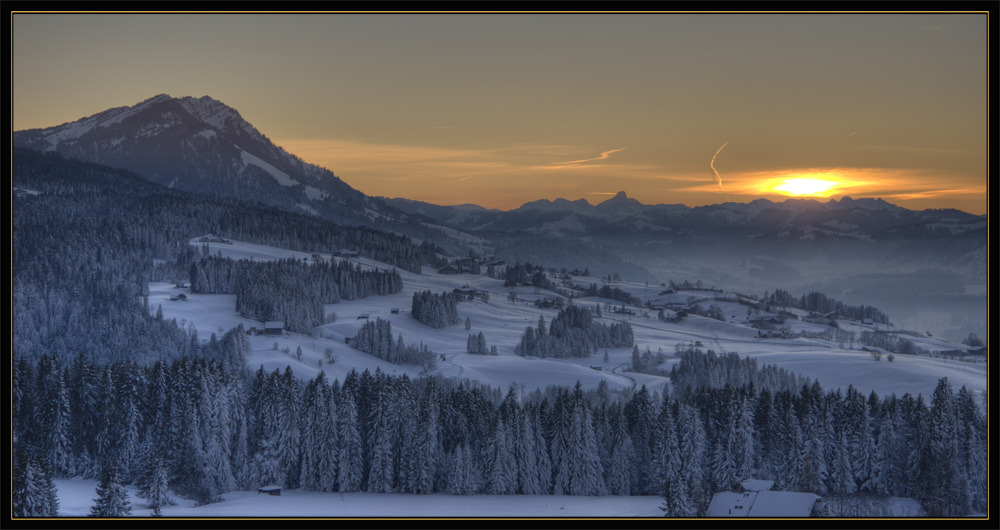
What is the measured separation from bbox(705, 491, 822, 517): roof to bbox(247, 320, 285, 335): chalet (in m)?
60.9

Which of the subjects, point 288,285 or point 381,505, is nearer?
point 381,505

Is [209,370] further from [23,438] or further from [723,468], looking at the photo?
[723,468]

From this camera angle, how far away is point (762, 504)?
35031 mm

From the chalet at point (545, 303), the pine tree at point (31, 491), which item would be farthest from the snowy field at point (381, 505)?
the chalet at point (545, 303)

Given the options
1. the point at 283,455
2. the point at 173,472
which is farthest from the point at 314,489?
the point at 173,472

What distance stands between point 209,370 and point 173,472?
6123 mm

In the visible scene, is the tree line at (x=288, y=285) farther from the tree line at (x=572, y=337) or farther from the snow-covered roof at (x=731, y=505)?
the snow-covered roof at (x=731, y=505)

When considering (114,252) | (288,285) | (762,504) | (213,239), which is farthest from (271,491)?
(213,239)

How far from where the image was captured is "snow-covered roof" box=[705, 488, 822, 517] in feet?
114

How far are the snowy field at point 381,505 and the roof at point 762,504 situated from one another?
4.18m

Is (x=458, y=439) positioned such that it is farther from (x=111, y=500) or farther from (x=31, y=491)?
(x=31, y=491)

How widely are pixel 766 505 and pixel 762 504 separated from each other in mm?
Answer: 169

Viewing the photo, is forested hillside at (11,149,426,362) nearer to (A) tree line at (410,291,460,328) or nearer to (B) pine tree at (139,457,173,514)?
(B) pine tree at (139,457,173,514)

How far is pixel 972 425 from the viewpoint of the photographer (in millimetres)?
47406
